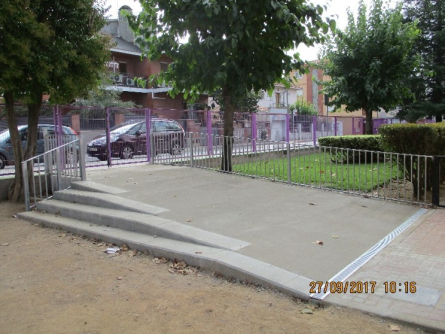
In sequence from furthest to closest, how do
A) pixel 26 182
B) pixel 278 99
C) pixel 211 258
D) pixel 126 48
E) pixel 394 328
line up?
pixel 278 99, pixel 126 48, pixel 26 182, pixel 211 258, pixel 394 328

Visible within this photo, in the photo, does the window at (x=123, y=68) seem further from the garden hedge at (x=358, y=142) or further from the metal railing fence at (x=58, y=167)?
the metal railing fence at (x=58, y=167)

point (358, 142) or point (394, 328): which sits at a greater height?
point (358, 142)

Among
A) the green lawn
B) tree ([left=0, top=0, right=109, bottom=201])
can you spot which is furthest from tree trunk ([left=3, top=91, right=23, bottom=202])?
the green lawn

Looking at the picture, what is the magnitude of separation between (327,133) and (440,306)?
20192 mm

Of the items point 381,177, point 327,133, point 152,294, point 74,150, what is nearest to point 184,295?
point 152,294

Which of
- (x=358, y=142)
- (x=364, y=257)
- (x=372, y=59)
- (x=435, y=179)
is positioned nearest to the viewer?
(x=364, y=257)

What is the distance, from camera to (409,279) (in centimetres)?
441

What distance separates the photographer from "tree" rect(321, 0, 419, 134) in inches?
682

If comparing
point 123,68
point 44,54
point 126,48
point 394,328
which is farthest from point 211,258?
point 123,68

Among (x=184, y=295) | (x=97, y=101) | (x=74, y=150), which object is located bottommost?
(x=184, y=295)

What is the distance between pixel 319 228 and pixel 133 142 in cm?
819

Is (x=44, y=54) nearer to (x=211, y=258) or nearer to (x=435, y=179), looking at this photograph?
(x=211, y=258)

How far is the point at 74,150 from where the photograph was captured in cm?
900

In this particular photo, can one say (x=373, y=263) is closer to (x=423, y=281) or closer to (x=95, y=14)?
(x=423, y=281)
